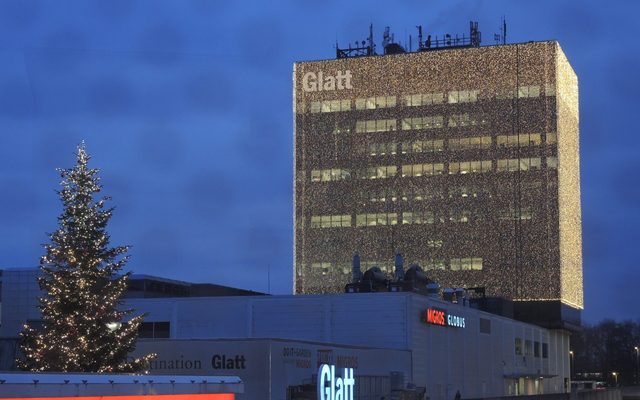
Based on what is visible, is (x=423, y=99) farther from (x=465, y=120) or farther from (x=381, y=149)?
(x=381, y=149)

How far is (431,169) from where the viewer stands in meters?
137

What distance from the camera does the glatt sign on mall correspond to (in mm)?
138375

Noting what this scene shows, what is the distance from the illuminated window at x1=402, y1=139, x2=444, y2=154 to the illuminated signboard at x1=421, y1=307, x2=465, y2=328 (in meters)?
62.8

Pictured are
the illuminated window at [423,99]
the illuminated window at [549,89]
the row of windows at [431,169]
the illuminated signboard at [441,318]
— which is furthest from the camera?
the illuminated window at [423,99]

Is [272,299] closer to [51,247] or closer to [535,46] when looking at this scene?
[51,247]

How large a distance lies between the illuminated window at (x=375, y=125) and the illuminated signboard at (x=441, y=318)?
212ft

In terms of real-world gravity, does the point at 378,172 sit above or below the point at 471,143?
below

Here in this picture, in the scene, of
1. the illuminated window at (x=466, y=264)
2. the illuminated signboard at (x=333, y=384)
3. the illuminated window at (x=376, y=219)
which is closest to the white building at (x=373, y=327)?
the illuminated signboard at (x=333, y=384)

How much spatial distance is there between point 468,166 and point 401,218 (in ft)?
35.8

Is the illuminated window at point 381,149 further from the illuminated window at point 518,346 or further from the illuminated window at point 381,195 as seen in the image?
the illuminated window at point 518,346

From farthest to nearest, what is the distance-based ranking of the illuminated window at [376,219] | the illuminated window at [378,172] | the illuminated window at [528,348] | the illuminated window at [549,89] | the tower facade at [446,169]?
the illuminated window at [378,172] < the illuminated window at [376,219] < the illuminated window at [549,89] < the tower facade at [446,169] < the illuminated window at [528,348]

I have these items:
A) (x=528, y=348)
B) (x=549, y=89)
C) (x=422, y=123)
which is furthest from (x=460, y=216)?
(x=528, y=348)

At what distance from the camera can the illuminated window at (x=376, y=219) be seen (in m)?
137

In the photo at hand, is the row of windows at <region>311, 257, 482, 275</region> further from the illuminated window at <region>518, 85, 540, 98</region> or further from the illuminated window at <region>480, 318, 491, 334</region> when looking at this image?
the illuminated window at <region>480, 318, 491, 334</region>
